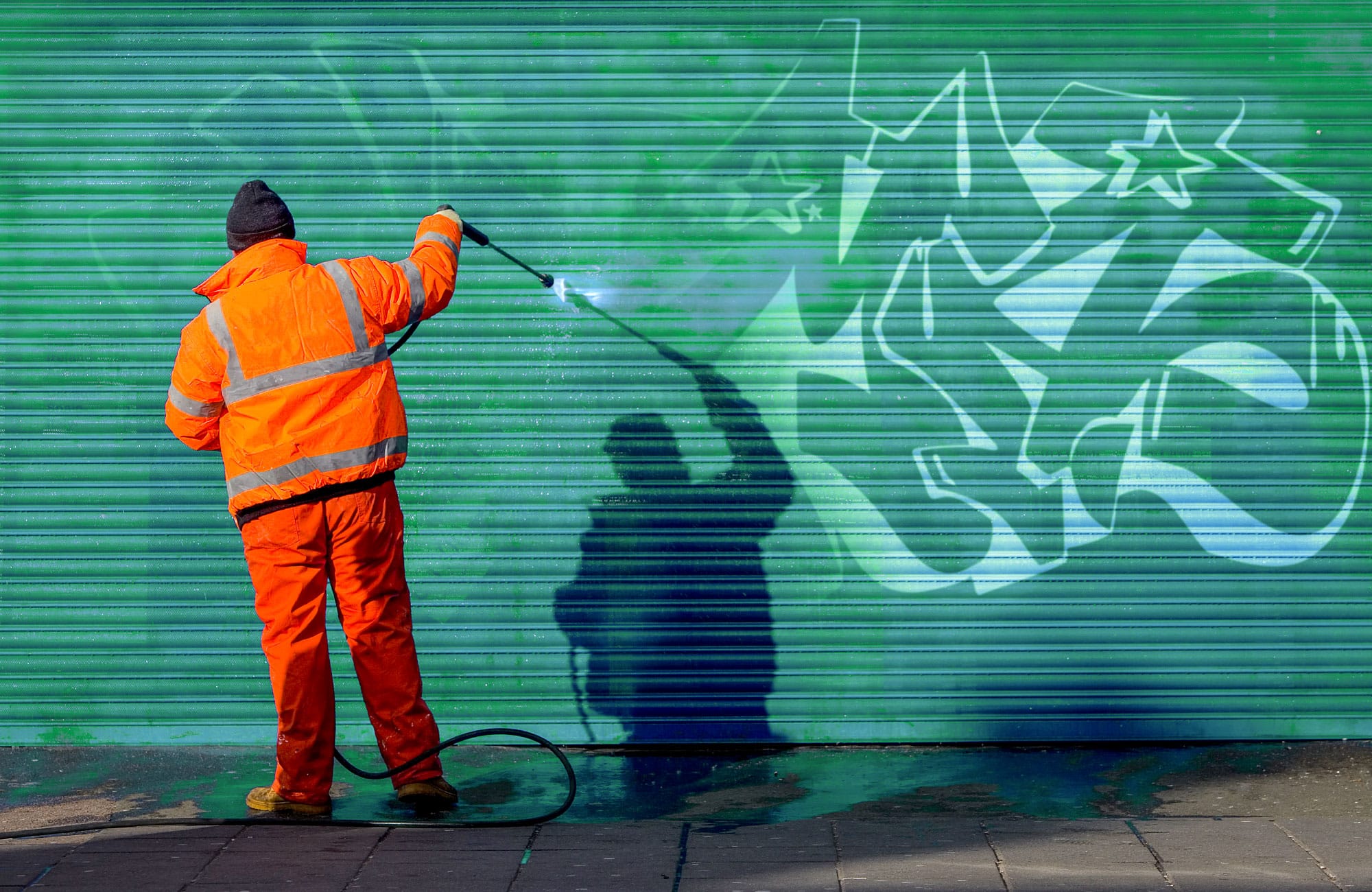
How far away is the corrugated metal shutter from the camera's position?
587 centimetres

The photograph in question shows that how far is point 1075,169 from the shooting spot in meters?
5.88

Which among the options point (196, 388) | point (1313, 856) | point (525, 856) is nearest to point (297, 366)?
point (196, 388)

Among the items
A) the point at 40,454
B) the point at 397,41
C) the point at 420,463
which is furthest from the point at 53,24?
the point at 420,463

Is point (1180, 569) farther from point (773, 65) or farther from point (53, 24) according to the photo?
point (53, 24)

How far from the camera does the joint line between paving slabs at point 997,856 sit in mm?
A: 4057

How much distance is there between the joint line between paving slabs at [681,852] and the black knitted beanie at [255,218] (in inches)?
100

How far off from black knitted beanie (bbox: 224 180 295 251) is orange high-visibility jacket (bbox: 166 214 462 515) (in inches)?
2.1

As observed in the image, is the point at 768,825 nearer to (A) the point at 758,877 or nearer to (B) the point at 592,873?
(A) the point at 758,877

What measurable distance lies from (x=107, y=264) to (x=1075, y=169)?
4.25 m

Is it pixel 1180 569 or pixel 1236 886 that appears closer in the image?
pixel 1236 886

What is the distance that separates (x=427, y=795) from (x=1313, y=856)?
2982 millimetres

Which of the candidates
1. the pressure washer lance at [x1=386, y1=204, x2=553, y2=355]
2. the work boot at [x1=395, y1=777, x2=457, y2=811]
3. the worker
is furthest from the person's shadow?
the worker

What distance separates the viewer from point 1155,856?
4285 mm

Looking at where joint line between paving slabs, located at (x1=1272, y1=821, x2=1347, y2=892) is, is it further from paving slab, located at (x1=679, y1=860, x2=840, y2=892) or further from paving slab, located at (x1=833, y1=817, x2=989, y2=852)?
paving slab, located at (x1=679, y1=860, x2=840, y2=892)
